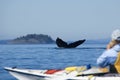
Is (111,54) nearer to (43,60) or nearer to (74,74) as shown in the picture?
(74,74)

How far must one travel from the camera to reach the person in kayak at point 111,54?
477 inches

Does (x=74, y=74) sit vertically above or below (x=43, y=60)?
below

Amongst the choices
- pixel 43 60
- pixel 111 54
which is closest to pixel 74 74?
pixel 111 54

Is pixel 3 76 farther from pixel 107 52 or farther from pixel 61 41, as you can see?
pixel 61 41

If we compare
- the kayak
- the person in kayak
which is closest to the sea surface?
the kayak

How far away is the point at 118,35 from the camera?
12.3 m

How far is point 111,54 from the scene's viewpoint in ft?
39.8

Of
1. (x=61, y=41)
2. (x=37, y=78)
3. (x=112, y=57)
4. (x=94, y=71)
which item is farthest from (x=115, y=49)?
(x=61, y=41)

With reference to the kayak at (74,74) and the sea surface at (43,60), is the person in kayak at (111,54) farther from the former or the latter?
the sea surface at (43,60)

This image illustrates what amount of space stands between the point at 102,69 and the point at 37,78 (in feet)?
8.93

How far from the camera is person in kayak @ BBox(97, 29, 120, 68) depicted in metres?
12.1

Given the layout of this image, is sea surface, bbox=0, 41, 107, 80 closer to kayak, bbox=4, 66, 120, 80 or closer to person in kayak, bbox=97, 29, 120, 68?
kayak, bbox=4, 66, 120, 80

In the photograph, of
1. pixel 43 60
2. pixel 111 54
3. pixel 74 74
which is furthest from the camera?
pixel 43 60

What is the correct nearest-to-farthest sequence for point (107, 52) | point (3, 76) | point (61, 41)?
point (107, 52), point (3, 76), point (61, 41)
